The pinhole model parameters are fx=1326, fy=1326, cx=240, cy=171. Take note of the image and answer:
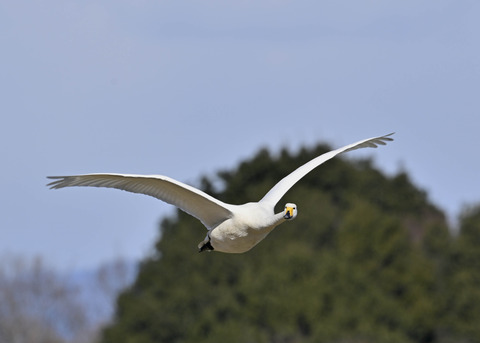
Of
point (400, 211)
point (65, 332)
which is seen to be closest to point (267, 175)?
point (400, 211)

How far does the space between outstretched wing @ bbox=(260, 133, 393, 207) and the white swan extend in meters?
0.03

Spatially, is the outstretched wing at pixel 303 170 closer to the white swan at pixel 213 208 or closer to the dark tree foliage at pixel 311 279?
the white swan at pixel 213 208

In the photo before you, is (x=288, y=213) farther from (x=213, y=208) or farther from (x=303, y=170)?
(x=303, y=170)

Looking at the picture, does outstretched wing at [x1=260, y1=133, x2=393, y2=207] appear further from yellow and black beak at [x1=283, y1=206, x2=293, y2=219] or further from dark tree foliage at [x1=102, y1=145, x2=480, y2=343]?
dark tree foliage at [x1=102, y1=145, x2=480, y2=343]

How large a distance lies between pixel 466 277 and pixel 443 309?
1897 mm

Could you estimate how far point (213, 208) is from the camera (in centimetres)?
2053

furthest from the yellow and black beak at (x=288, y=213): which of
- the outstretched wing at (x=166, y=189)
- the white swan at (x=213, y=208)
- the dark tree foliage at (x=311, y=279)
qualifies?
the dark tree foliage at (x=311, y=279)

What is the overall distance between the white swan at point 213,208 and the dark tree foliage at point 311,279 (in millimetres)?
37566

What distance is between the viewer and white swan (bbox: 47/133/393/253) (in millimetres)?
19641

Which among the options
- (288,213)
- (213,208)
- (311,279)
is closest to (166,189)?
(213,208)

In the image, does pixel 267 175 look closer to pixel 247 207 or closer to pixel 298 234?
pixel 298 234

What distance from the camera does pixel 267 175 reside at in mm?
71062

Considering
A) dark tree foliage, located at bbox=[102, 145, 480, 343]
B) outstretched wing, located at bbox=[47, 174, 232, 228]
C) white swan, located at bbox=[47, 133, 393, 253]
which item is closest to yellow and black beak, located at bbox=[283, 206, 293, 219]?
white swan, located at bbox=[47, 133, 393, 253]

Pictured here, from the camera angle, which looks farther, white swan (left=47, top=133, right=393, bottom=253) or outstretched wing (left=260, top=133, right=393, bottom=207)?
outstretched wing (left=260, top=133, right=393, bottom=207)
